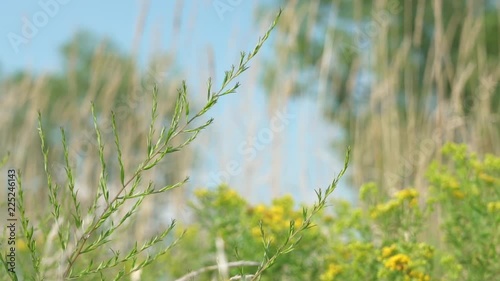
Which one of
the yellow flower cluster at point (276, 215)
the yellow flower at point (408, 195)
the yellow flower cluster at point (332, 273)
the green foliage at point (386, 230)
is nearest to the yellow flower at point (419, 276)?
the green foliage at point (386, 230)

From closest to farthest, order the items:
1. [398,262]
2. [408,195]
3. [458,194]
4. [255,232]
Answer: [398,262] → [408,195] → [458,194] → [255,232]

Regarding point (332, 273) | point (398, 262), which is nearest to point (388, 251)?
point (398, 262)

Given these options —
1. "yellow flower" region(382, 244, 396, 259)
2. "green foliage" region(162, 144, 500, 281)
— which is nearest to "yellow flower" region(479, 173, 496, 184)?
"green foliage" region(162, 144, 500, 281)

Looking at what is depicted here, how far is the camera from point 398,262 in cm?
148

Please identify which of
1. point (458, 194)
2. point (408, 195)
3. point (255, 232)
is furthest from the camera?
point (255, 232)

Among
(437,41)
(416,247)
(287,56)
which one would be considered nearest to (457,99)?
(437,41)

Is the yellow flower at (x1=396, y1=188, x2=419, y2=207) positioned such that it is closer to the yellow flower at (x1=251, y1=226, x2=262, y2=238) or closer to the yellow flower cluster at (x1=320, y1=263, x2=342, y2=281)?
the yellow flower cluster at (x1=320, y1=263, x2=342, y2=281)

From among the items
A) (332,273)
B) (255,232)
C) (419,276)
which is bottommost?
(419,276)

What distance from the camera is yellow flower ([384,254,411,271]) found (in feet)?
4.79

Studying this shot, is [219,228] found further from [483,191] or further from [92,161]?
[92,161]

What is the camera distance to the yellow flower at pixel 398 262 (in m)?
1.46

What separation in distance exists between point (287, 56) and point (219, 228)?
1.67 meters

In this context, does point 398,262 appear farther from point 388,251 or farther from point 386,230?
point 386,230

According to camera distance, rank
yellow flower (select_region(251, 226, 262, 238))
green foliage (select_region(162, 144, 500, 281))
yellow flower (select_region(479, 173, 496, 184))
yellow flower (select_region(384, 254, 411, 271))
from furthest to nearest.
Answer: yellow flower (select_region(251, 226, 262, 238))
yellow flower (select_region(479, 173, 496, 184))
green foliage (select_region(162, 144, 500, 281))
yellow flower (select_region(384, 254, 411, 271))
